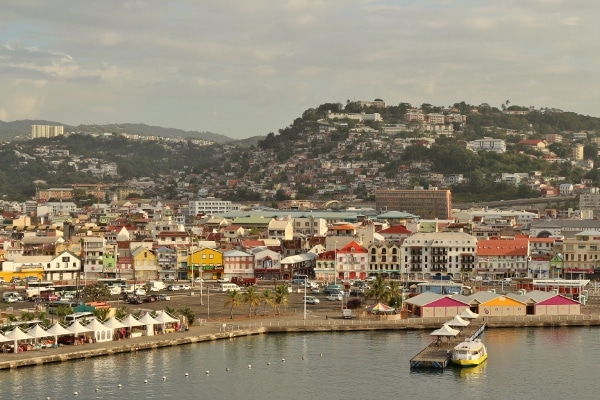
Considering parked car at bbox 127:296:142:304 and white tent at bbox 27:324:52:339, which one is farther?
parked car at bbox 127:296:142:304

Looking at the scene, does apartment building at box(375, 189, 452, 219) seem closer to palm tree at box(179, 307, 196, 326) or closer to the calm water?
palm tree at box(179, 307, 196, 326)

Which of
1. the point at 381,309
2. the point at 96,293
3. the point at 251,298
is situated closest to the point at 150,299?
the point at 96,293

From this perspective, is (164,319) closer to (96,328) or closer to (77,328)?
(96,328)

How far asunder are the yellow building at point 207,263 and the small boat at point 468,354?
76.0 feet

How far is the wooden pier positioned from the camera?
102ft

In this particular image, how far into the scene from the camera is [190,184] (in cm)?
13150

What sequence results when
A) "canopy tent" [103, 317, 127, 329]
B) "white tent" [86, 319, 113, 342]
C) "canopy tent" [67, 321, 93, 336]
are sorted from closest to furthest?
"canopy tent" [67, 321, 93, 336]
"white tent" [86, 319, 113, 342]
"canopy tent" [103, 317, 127, 329]

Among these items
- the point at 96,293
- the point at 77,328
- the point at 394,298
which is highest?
the point at 96,293

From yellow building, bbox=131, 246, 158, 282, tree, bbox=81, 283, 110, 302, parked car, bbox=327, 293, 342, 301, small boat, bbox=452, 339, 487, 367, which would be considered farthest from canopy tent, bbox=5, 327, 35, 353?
yellow building, bbox=131, 246, 158, 282

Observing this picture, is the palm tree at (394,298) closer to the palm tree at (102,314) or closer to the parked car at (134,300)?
the parked car at (134,300)

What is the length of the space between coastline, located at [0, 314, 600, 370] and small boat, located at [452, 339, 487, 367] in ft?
19.6

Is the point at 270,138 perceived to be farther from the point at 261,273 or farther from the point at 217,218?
the point at 261,273

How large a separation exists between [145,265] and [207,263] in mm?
2959

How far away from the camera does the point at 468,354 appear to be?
31.1m
